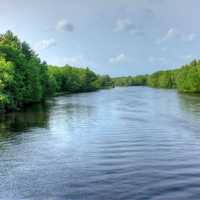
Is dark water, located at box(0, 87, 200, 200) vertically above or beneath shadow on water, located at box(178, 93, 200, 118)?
beneath

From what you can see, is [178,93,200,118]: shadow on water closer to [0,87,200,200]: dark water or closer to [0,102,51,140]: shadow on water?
[0,87,200,200]: dark water

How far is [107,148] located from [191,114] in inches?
1038

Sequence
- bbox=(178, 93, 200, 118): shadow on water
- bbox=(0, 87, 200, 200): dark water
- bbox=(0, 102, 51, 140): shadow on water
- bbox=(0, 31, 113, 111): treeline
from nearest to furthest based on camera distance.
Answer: bbox=(0, 87, 200, 200): dark water < bbox=(0, 102, 51, 140): shadow on water < bbox=(178, 93, 200, 118): shadow on water < bbox=(0, 31, 113, 111): treeline

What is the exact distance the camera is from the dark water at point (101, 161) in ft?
67.9

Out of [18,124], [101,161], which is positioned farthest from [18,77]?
[101,161]

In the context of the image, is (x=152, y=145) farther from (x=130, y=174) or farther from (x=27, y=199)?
(x=27, y=199)

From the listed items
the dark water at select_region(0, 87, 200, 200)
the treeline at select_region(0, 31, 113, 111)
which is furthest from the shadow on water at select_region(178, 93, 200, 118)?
the treeline at select_region(0, 31, 113, 111)

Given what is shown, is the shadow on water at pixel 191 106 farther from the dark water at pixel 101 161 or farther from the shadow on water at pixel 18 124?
the shadow on water at pixel 18 124

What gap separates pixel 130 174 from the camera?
2366 centimetres

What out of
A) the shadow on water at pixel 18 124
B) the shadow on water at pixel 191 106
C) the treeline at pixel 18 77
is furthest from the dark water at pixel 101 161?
the treeline at pixel 18 77

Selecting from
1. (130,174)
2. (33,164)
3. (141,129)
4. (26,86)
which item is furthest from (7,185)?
(26,86)

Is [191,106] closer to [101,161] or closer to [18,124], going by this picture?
[18,124]

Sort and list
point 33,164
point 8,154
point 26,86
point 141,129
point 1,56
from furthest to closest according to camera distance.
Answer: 1. point 26,86
2. point 1,56
3. point 141,129
4. point 8,154
5. point 33,164

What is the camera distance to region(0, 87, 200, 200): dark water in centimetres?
2069
